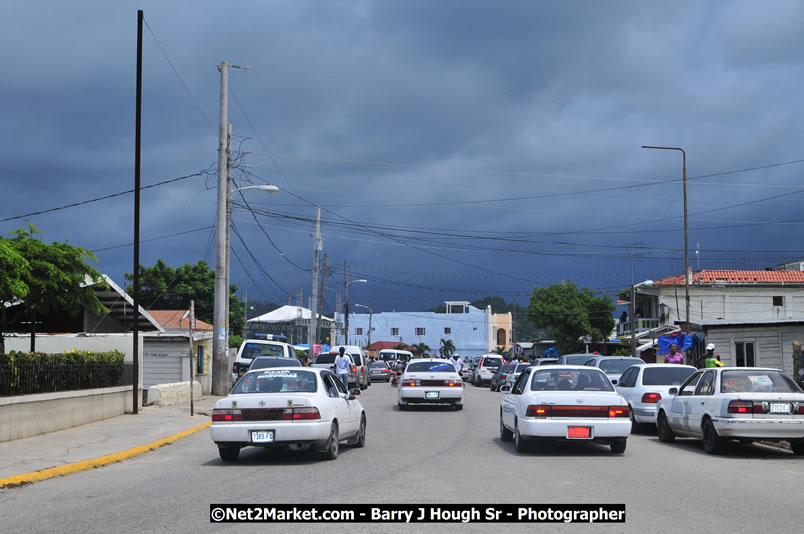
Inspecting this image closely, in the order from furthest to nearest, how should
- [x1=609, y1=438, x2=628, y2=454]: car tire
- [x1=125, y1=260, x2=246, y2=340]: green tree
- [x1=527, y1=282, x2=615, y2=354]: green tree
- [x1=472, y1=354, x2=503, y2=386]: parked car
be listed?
1. [x1=527, y1=282, x2=615, y2=354]: green tree
2. [x1=125, y1=260, x2=246, y2=340]: green tree
3. [x1=472, y1=354, x2=503, y2=386]: parked car
4. [x1=609, y1=438, x2=628, y2=454]: car tire

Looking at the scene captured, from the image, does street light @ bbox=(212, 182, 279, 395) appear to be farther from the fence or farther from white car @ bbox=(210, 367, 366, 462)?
white car @ bbox=(210, 367, 366, 462)

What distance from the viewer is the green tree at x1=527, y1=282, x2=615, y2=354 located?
6144 cm

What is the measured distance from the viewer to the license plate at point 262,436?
12.5 metres

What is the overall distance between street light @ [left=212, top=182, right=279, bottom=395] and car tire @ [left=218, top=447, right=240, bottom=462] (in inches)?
670

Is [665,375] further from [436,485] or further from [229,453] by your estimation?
[229,453]

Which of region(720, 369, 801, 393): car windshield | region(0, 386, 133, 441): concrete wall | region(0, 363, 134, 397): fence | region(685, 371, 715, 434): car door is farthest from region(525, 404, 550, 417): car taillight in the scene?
region(0, 363, 134, 397): fence

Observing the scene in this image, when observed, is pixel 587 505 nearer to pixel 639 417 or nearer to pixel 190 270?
pixel 639 417

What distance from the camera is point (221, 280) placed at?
98.5 feet

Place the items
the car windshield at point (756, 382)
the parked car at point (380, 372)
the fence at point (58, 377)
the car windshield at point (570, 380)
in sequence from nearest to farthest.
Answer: the car windshield at point (756, 382), the car windshield at point (570, 380), the fence at point (58, 377), the parked car at point (380, 372)

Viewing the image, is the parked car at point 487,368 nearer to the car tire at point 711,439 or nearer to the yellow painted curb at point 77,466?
the yellow painted curb at point 77,466

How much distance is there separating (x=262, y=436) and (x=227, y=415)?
2.19ft

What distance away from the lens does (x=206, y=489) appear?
33.3 ft

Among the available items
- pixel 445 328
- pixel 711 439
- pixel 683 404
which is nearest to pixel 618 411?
pixel 711 439

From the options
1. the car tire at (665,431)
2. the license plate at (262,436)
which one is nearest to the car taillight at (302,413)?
the license plate at (262,436)
